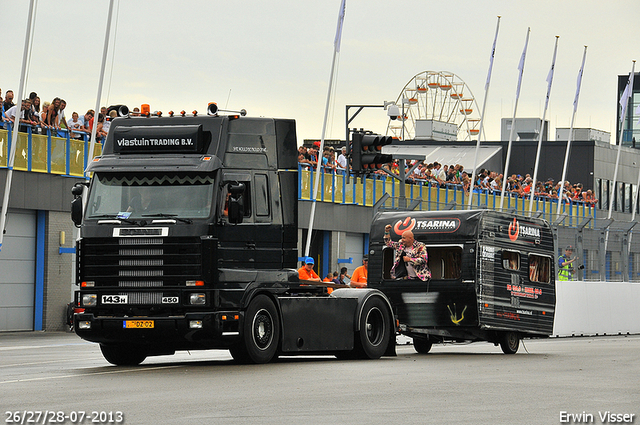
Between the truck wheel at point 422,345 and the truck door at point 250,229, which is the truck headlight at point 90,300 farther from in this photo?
the truck wheel at point 422,345

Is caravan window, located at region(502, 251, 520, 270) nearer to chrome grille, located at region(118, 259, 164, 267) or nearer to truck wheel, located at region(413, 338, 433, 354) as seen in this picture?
truck wheel, located at region(413, 338, 433, 354)

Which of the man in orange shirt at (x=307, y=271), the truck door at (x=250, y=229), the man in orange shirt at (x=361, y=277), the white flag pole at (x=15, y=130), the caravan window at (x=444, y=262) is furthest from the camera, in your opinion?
the white flag pole at (x=15, y=130)

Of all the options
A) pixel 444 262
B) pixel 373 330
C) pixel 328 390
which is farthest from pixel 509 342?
pixel 328 390

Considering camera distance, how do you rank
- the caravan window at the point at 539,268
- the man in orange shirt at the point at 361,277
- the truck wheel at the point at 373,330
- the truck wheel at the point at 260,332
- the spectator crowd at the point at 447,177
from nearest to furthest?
the truck wheel at the point at 260,332
the truck wheel at the point at 373,330
the caravan window at the point at 539,268
the man in orange shirt at the point at 361,277
the spectator crowd at the point at 447,177

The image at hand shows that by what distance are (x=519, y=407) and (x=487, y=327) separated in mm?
9982

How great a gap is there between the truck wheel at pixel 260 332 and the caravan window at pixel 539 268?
7.04 meters

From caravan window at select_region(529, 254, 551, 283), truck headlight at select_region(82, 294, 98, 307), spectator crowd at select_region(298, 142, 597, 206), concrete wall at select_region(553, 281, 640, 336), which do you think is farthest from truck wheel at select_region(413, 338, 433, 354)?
spectator crowd at select_region(298, 142, 597, 206)

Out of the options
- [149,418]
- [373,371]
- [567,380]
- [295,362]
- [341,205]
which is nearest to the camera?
[149,418]

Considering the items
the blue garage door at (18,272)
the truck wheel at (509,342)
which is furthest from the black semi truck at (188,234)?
the blue garage door at (18,272)

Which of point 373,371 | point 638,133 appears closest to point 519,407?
point 373,371

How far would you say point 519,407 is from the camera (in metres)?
11.7

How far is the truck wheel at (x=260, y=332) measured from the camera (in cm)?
1745

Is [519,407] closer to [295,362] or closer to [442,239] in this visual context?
[295,362]

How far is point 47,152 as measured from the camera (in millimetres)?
32938
